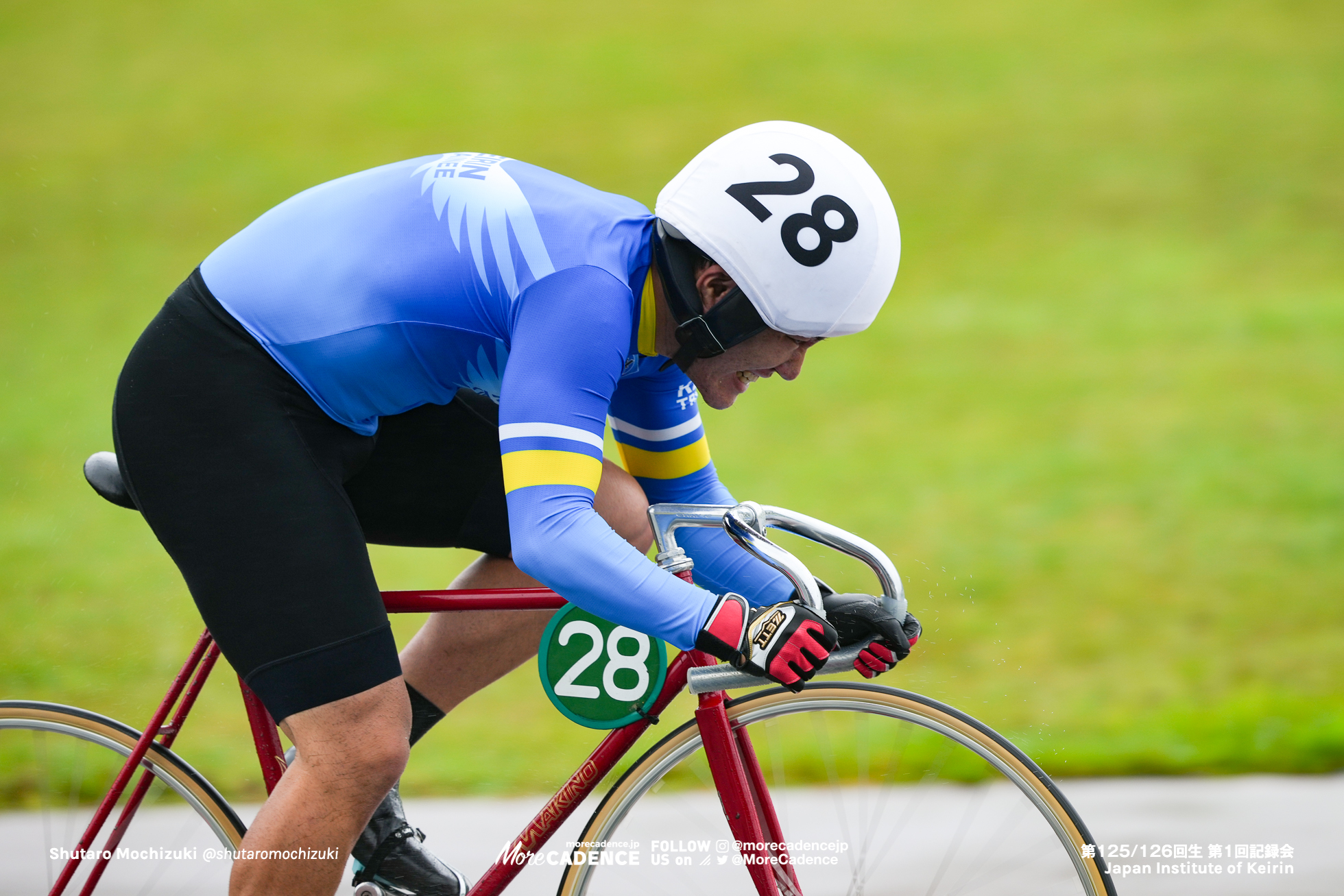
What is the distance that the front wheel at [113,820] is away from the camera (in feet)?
7.48

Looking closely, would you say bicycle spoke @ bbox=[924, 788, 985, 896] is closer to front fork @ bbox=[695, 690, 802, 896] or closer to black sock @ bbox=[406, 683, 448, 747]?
front fork @ bbox=[695, 690, 802, 896]

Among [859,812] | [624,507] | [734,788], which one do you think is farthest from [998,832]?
[624,507]

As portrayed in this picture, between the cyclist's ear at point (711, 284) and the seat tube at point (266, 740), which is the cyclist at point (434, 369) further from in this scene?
the seat tube at point (266, 740)

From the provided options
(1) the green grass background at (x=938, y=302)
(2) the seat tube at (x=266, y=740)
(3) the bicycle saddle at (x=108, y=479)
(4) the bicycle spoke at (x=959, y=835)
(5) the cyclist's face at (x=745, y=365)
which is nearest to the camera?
(5) the cyclist's face at (x=745, y=365)

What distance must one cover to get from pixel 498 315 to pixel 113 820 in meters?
1.31

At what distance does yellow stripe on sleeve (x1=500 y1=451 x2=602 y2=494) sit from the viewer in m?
1.82

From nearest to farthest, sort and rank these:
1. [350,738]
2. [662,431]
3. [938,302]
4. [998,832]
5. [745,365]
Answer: [350,738] < [745,365] < [662,431] < [998,832] < [938,302]

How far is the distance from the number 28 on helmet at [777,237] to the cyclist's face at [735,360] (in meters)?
0.03

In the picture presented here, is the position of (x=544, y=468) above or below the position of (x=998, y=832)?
above

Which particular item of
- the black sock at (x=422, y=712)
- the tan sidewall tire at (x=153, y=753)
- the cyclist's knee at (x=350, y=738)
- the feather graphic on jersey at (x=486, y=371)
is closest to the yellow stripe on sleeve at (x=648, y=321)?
the feather graphic on jersey at (x=486, y=371)

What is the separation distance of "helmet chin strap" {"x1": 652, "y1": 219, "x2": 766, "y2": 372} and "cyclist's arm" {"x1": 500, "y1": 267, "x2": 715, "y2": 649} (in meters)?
0.14

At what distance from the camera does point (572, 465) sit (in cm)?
183

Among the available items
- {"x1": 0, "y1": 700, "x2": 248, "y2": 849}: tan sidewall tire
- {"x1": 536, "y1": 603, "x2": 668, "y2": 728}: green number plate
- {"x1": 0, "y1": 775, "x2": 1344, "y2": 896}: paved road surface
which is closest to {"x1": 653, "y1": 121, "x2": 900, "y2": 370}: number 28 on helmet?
{"x1": 536, "y1": 603, "x2": 668, "y2": 728}: green number plate

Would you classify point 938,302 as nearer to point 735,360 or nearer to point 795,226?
point 735,360
